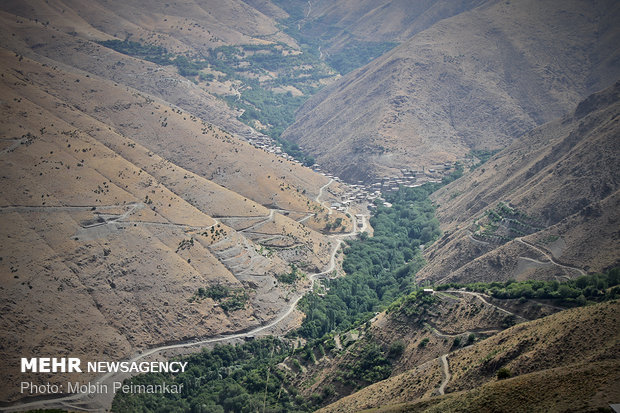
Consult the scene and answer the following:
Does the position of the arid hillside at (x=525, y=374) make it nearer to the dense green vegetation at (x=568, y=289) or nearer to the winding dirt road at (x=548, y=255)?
the dense green vegetation at (x=568, y=289)

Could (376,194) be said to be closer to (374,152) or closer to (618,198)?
(374,152)

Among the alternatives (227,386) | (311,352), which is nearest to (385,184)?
(311,352)

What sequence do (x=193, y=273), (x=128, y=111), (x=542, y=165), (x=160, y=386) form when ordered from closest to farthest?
1. (x=160, y=386)
2. (x=193, y=273)
3. (x=542, y=165)
4. (x=128, y=111)

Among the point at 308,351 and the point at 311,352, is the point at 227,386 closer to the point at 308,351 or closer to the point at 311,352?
the point at 308,351

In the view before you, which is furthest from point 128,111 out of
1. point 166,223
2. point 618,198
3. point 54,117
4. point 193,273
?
point 618,198

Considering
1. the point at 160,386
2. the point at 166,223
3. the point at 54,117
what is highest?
the point at 54,117

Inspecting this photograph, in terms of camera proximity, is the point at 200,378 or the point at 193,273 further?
the point at 193,273

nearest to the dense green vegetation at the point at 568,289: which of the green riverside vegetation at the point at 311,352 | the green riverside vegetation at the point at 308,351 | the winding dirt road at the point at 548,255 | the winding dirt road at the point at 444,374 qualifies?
the green riverside vegetation at the point at 311,352

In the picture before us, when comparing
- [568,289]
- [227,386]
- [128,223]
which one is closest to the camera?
[568,289]
